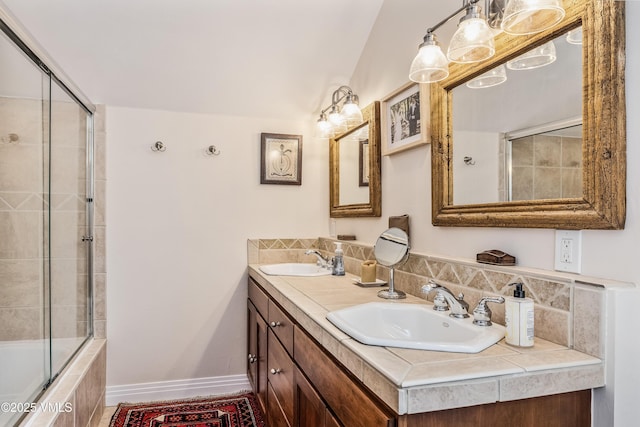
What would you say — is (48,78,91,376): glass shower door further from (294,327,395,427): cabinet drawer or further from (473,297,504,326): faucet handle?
(473,297,504,326): faucet handle

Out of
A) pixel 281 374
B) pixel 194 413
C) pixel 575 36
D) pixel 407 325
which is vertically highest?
pixel 575 36

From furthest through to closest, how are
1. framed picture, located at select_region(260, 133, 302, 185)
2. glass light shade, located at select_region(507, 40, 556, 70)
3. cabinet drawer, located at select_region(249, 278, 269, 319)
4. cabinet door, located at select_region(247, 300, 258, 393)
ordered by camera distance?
1. framed picture, located at select_region(260, 133, 302, 185)
2. cabinet door, located at select_region(247, 300, 258, 393)
3. cabinet drawer, located at select_region(249, 278, 269, 319)
4. glass light shade, located at select_region(507, 40, 556, 70)

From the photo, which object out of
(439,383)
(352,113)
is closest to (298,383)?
(439,383)

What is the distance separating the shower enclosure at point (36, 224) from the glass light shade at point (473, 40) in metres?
1.73

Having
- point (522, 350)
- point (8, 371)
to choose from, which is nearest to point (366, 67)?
point (522, 350)

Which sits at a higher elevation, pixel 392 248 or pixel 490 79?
pixel 490 79

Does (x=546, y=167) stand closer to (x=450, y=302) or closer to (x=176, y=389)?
(x=450, y=302)

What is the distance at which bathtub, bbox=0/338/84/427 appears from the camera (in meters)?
1.60

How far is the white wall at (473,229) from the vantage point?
0.95 metres

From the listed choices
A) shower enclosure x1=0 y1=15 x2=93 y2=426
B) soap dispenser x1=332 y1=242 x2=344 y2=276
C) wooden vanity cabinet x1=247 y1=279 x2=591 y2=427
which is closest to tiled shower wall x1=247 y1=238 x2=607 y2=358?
wooden vanity cabinet x1=247 y1=279 x2=591 y2=427

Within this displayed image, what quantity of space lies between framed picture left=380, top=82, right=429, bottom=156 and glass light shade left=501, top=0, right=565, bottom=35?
61 centimetres

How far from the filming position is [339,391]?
1103 mm

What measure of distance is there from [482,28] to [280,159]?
70.9 inches

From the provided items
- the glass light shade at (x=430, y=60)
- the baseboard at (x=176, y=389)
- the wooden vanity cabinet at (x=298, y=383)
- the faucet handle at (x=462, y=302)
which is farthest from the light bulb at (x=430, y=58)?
the baseboard at (x=176, y=389)
